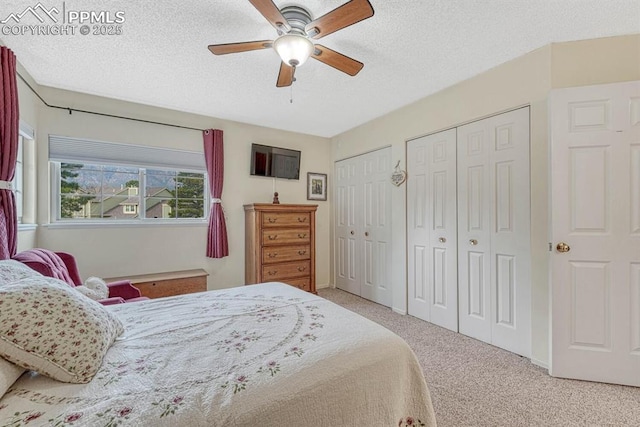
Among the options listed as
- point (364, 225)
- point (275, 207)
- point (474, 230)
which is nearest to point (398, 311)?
point (364, 225)

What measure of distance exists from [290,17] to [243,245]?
2798 millimetres

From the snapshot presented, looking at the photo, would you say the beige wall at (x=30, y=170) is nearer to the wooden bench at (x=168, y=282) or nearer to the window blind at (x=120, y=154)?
the window blind at (x=120, y=154)

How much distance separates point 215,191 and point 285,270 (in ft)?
4.42

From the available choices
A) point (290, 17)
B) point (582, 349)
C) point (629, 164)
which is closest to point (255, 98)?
point (290, 17)

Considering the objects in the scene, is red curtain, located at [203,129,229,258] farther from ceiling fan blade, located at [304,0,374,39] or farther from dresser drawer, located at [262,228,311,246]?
ceiling fan blade, located at [304,0,374,39]

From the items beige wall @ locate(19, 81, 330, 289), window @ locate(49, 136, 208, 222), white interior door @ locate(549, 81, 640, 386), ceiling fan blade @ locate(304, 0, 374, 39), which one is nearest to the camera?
ceiling fan blade @ locate(304, 0, 374, 39)

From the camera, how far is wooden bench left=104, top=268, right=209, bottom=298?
2.86m

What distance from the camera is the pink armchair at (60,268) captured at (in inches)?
68.5

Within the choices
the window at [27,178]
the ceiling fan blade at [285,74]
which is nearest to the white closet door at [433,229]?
the ceiling fan blade at [285,74]

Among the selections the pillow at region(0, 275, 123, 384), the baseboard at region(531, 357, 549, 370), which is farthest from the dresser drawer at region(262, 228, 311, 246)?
the baseboard at region(531, 357, 549, 370)

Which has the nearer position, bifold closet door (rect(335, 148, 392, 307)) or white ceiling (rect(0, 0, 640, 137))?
white ceiling (rect(0, 0, 640, 137))

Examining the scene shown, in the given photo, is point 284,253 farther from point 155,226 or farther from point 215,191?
point 155,226

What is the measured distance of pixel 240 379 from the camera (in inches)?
35.0

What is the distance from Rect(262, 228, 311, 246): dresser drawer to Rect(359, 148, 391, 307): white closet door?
33.6 inches
